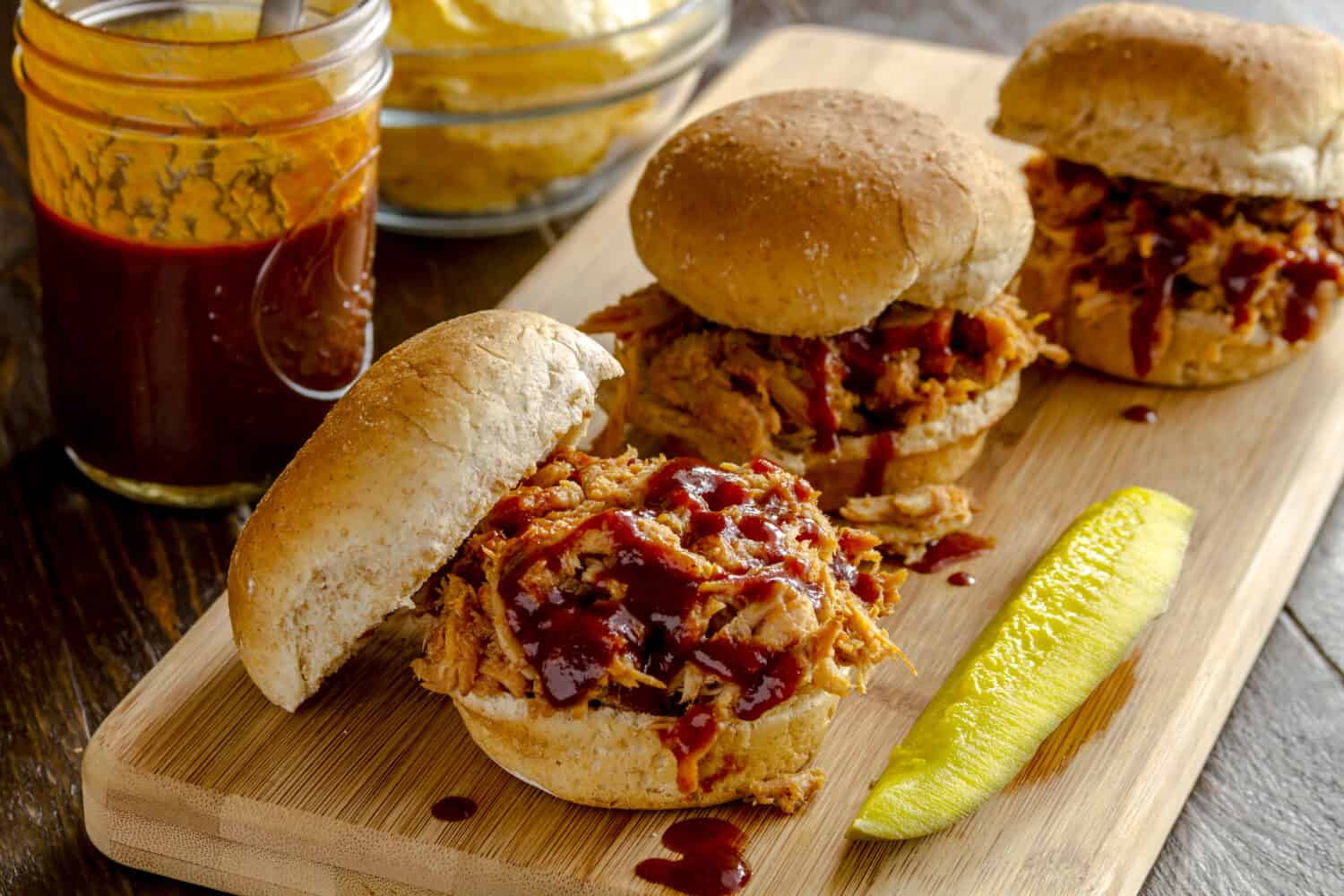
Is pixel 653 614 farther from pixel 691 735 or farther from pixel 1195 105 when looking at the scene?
pixel 1195 105

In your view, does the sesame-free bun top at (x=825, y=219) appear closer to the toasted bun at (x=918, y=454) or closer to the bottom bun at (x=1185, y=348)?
the toasted bun at (x=918, y=454)

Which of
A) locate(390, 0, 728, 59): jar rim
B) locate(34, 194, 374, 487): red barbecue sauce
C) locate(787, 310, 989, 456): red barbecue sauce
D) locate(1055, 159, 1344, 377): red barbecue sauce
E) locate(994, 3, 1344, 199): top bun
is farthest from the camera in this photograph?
locate(390, 0, 728, 59): jar rim

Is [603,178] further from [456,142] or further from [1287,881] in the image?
[1287,881]

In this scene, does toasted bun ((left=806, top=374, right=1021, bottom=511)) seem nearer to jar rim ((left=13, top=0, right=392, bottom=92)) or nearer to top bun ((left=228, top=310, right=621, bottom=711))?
top bun ((left=228, top=310, right=621, bottom=711))

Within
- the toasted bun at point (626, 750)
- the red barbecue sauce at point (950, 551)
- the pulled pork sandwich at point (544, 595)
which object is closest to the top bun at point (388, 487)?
the pulled pork sandwich at point (544, 595)

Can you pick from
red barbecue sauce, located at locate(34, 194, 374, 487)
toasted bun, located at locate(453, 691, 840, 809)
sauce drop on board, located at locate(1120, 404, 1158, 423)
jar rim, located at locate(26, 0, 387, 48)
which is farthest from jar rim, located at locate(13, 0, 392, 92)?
sauce drop on board, located at locate(1120, 404, 1158, 423)

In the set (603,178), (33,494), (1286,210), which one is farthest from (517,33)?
(1286,210)
